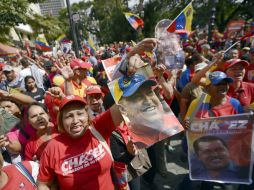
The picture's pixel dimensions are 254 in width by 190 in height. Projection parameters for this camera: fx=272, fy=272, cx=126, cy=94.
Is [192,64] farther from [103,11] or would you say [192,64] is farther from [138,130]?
[103,11]

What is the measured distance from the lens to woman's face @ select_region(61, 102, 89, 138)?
6.88ft

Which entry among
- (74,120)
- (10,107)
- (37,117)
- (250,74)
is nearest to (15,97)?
(10,107)

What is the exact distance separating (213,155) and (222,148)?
12 centimetres

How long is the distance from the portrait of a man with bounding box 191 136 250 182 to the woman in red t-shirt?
3.21 ft

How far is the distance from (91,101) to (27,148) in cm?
85

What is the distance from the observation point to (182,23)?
15.7 feet

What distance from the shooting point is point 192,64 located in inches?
190

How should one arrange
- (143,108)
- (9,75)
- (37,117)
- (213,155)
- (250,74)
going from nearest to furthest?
(143,108) < (213,155) < (37,117) < (250,74) < (9,75)

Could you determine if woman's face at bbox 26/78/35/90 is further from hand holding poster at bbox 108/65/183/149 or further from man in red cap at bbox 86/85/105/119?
hand holding poster at bbox 108/65/183/149

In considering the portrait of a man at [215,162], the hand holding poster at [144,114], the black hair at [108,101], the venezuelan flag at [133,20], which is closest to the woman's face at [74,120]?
the hand holding poster at [144,114]

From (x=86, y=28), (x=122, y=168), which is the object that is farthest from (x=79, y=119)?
(x=86, y=28)

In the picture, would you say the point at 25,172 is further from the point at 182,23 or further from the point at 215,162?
the point at 182,23

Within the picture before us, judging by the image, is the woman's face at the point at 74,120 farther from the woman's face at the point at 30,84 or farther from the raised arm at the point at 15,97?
the woman's face at the point at 30,84

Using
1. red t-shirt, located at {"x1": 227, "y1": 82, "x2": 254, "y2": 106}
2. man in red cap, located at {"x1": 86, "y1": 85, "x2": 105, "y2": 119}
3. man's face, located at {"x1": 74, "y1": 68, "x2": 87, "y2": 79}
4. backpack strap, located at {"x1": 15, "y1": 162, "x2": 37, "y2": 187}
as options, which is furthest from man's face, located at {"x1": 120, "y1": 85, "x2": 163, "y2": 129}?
man's face, located at {"x1": 74, "y1": 68, "x2": 87, "y2": 79}
